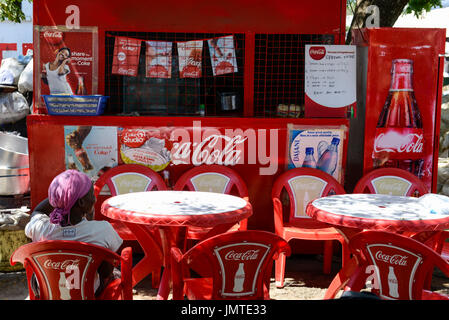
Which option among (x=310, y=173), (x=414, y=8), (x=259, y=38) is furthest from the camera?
(x=414, y=8)

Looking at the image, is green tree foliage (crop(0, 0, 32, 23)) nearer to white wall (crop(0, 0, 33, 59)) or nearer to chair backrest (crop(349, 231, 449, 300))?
white wall (crop(0, 0, 33, 59))

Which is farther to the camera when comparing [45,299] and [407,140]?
[407,140]

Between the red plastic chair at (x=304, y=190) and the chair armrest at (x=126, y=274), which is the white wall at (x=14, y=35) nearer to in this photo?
the red plastic chair at (x=304, y=190)

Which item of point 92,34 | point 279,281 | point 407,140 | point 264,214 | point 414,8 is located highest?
point 414,8

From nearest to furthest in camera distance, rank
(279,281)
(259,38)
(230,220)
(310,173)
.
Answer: (230,220) < (279,281) < (310,173) < (259,38)

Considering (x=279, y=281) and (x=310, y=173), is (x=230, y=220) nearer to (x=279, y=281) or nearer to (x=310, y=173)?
(x=279, y=281)

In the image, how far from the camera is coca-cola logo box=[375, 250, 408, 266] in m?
2.56

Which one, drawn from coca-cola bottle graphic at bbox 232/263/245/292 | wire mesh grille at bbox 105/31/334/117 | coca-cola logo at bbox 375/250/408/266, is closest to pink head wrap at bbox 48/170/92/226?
coca-cola bottle graphic at bbox 232/263/245/292

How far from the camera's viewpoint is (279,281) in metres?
4.54

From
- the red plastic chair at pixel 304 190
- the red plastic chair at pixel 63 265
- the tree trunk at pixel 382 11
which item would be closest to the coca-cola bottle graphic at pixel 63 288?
the red plastic chair at pixel 63 265

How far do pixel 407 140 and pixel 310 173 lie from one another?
112 centimetres

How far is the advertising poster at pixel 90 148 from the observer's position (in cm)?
509

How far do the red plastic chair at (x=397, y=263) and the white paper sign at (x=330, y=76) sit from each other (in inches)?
109
